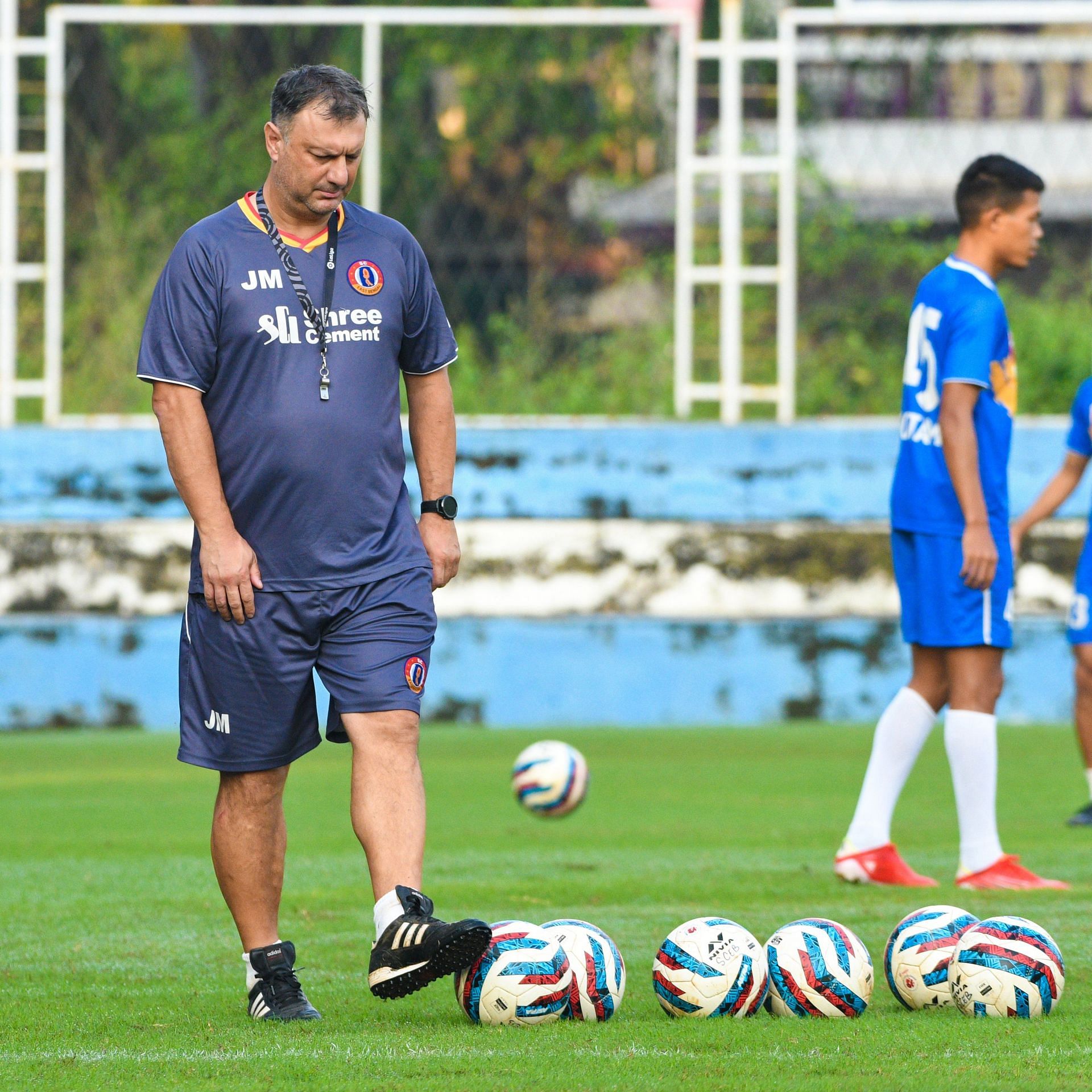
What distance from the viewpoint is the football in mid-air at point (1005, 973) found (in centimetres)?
456

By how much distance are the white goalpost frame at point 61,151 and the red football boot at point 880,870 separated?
21.6ft

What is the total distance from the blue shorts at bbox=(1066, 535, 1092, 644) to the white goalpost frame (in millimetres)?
4708

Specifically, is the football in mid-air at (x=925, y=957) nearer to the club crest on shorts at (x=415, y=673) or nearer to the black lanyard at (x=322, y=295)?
the club crest on shorts at (x=415, y=673)

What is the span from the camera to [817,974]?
4.57 metres

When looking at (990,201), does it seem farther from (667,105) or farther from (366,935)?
(667,105)

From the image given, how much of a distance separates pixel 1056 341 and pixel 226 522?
32.2ft

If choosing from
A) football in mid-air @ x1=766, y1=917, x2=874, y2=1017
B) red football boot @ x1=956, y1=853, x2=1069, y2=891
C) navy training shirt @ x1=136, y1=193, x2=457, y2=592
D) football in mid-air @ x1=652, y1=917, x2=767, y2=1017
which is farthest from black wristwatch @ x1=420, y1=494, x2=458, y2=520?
red football boot @ x1=956, y1=853, x2=1069, y2=891

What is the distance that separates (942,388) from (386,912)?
123 inches

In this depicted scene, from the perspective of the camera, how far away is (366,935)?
5.84 m

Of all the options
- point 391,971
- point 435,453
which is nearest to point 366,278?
point 435,453

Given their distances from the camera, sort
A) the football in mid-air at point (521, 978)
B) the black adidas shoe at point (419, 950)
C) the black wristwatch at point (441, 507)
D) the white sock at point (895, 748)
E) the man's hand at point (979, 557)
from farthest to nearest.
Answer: the white sock at point (895, 748), the man's hand at point (979, 557), the black wristwatch at point (441, 507), the football in mid-air at point (521, 978), the black adidas shoe at point (419, 950)

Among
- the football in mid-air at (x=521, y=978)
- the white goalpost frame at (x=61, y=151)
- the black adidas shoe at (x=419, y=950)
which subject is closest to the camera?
the black adidas shoe at (x=419, y=950)

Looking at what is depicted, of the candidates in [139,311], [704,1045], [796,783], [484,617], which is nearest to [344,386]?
[704,1045]

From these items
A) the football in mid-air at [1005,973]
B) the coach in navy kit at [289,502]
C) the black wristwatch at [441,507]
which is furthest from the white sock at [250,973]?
the football in mid-air at [1005,973]
